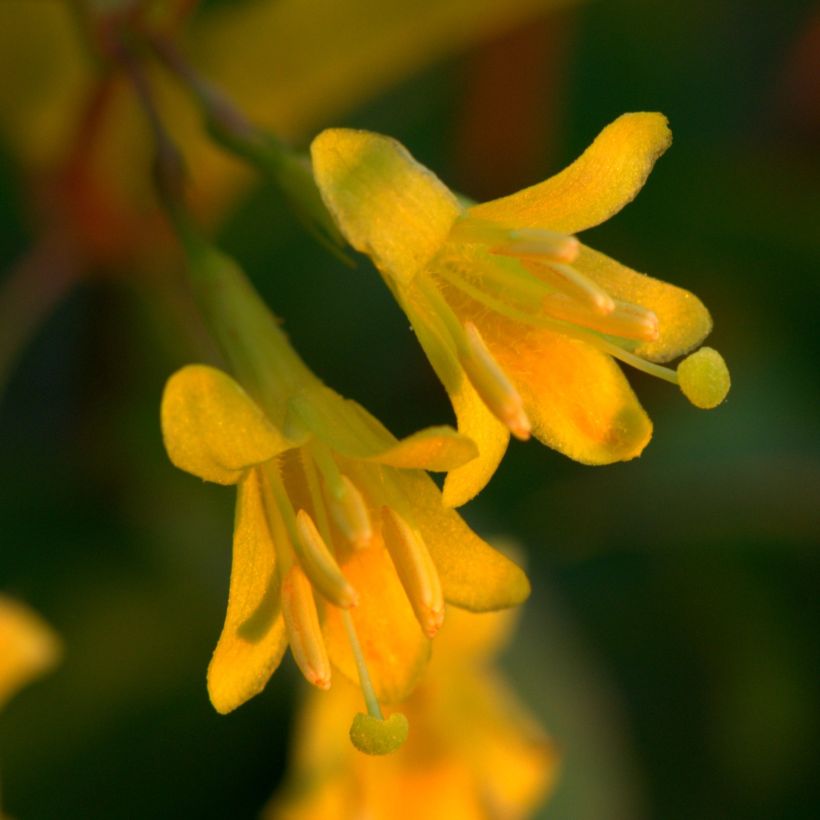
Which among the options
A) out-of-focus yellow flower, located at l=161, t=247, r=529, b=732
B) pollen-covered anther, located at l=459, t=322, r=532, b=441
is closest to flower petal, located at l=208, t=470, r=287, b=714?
out-of-focus yellow flower, located at l=161, t=247, r=529, b=732

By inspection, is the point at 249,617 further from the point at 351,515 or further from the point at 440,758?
the point at 440,758

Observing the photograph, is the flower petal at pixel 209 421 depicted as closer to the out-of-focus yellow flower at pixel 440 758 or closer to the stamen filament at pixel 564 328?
the stamen filament at pixel 564 328

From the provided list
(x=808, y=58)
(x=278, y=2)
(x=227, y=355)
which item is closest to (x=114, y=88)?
(x=278, y=2)

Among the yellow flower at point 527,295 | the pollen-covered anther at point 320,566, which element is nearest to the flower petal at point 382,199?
the yellow flower at point 527,295

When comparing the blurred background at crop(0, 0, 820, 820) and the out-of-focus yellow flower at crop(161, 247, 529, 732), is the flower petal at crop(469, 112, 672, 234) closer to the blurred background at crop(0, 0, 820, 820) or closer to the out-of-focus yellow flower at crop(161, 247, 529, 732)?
the out-of-focus yellow flower at crop(161, 247, 529, 732)

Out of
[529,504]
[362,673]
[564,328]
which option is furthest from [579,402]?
[529,504]

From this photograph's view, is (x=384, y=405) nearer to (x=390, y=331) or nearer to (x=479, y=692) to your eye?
(x=390, y=331)
